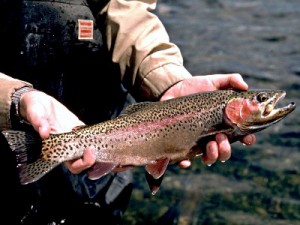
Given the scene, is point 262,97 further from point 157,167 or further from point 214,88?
point 157,167

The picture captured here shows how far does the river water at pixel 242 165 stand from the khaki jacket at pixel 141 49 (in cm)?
133

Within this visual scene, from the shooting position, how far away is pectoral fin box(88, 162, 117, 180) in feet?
10.2

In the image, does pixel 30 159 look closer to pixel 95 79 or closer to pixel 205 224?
pixel 95 79

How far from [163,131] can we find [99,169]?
0.42 meters

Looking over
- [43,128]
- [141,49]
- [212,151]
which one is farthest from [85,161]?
[141,49]

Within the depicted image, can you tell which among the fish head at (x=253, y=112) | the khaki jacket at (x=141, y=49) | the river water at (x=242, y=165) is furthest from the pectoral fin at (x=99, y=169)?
the river water at (x=242, y=165)

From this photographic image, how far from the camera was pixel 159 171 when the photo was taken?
316 cm

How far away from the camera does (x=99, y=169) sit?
123 inches

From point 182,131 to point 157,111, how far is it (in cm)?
19

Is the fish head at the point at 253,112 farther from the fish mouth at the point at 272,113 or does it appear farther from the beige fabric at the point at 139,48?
the beige fabric at the point at 139,48

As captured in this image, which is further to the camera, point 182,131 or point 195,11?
point 195,11

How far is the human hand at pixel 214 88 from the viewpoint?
312cm

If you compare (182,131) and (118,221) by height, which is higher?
(182,131)

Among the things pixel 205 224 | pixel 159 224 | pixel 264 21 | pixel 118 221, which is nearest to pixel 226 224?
pixel 205 224
